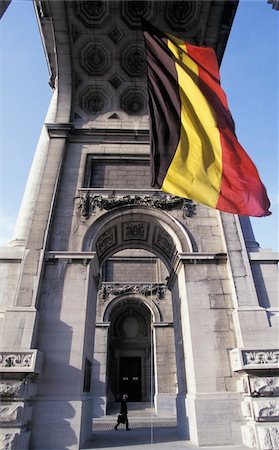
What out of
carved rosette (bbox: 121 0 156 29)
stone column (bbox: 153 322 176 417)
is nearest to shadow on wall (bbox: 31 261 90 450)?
stone column (bbox: 153 322 176 417)

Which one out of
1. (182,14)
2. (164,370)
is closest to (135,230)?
(182,14)

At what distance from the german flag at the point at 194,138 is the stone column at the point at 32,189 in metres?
Result: 6.46

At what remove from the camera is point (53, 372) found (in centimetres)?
927

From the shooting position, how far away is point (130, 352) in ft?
85.7

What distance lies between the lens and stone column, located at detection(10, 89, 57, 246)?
12.0 m

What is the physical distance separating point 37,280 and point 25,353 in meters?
2.48

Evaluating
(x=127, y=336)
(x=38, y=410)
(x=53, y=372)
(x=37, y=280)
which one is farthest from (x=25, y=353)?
(x=127, y=336)

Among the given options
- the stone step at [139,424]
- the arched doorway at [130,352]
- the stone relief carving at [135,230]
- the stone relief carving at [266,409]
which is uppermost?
the stone relief carving at [135,230]

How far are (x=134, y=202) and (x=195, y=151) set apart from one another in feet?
15.4

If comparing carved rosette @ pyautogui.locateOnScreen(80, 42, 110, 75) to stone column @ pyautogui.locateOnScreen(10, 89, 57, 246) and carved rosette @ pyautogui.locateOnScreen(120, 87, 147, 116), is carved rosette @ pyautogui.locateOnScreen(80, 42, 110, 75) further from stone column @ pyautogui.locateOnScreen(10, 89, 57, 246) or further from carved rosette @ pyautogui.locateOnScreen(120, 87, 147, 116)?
stone column @ pyautogui.locateOnScreen(10, 89, 57, 246)

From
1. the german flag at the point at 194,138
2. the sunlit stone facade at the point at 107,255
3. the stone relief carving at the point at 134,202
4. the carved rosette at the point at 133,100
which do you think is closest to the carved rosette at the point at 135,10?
the sunlit stone facade at the point at 107,255

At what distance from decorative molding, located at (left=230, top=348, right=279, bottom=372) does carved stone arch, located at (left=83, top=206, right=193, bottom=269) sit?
13.9ft

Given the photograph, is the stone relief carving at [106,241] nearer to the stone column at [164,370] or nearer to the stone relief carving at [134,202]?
the stone relief carving at [134,202]

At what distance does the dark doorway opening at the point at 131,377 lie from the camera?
82.5ft
